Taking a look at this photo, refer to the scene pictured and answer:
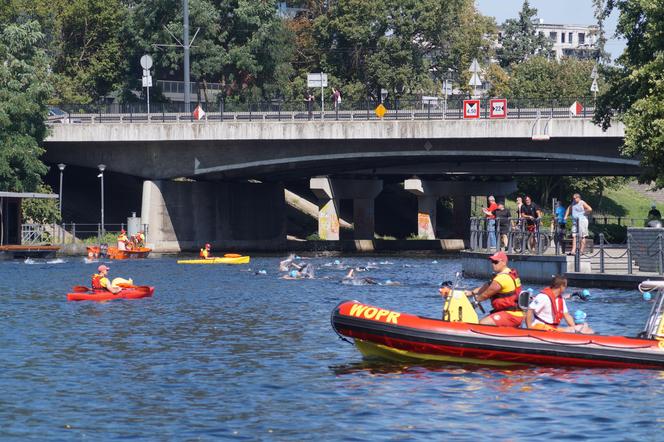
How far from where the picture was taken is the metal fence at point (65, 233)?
71500 millimetres

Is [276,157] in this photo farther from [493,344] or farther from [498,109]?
[493,344]

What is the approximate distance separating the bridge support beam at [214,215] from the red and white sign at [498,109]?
19.4 meters

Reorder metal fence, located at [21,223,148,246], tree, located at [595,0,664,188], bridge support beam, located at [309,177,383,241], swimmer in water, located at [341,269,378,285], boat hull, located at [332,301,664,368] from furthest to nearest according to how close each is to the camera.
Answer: bridge support beam, located at [309,177,383,241] < metal fence, located at [21,223,148,246] < swimmer in water, located at [341,269,378,285] < tree, located at [595,0,664,188] < boat hull, located at [332,301,664,368]

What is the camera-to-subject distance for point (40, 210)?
7275cm

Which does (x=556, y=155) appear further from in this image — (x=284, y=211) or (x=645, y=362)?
(x=645, y=362)

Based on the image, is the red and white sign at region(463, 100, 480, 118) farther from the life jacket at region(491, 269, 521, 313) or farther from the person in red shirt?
the life jacket at region(491, 269, 521, 313)

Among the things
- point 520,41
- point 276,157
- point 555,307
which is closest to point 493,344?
point 555,307

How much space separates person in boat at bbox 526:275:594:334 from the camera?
79.0ft

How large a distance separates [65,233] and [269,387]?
53.9 meters

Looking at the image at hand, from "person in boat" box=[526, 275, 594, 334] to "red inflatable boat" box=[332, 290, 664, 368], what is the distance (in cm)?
54

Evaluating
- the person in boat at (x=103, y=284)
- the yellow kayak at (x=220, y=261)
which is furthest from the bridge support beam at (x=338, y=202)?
the person in boat at (x=103, y=284)

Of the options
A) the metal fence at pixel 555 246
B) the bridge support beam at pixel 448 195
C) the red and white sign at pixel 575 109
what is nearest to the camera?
the metal fence at pixel 555 246

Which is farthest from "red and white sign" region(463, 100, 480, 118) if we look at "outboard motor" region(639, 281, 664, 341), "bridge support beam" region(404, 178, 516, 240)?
"outboard motor" region(639, 281, 664, 341)

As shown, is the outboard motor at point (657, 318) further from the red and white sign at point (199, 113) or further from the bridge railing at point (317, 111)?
the red and white sign at point (199, 113)
